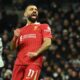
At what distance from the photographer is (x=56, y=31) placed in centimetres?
1784

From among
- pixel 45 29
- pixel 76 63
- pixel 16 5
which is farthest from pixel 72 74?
pixel 45 29

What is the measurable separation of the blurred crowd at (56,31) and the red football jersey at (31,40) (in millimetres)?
5391

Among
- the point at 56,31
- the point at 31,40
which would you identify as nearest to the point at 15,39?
the point at 31,40

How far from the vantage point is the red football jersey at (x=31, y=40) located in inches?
327

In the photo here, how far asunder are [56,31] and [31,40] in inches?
374

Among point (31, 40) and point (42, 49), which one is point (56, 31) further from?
point (42, 49)

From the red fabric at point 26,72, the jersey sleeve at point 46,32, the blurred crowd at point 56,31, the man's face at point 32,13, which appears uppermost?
the man's face at point 32,13

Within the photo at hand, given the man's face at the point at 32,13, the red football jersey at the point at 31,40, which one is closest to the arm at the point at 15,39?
the red football jersey at the point at 31,40

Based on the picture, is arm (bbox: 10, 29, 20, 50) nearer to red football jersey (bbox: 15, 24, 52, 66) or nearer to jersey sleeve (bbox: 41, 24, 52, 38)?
red football jersey (bbox: 15, 24, 52, 66)

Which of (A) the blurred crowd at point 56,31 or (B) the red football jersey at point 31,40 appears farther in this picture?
(A) the blurred crowd at point 56,31

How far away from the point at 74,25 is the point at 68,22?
233mm

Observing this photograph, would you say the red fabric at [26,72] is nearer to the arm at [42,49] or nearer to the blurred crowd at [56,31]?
the arm at [42,49]

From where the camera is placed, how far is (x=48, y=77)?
1425 centimetres

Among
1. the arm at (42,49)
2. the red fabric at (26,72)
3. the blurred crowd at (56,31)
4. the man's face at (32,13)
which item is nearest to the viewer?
the arm at (42,49)
